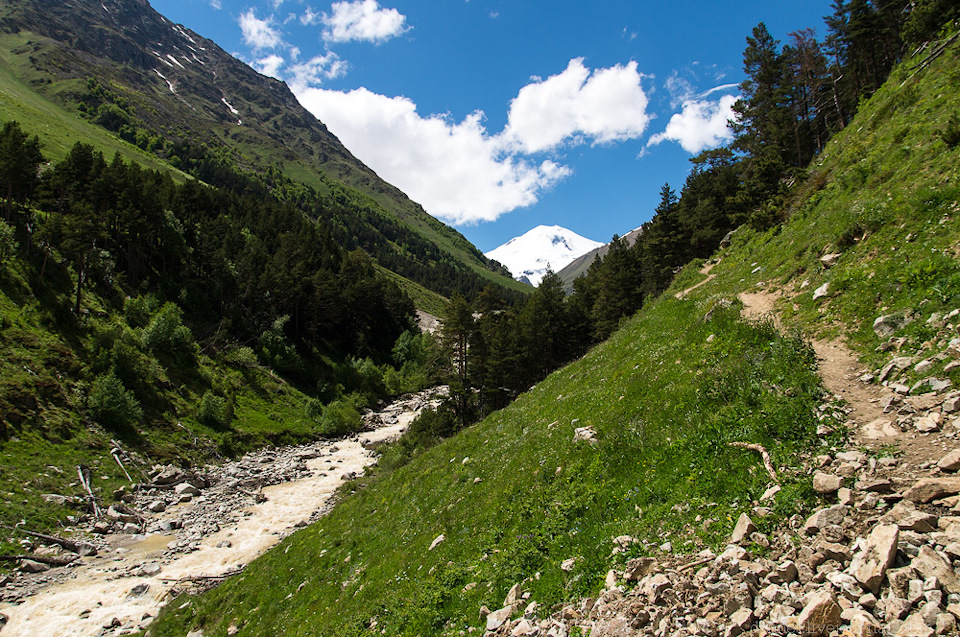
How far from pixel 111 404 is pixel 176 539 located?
669 inches

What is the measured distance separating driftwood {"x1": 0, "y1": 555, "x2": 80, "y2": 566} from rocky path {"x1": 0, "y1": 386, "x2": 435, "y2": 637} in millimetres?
573

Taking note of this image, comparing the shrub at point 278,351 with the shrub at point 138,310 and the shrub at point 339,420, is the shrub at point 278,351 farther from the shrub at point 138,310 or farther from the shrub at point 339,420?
the shrub at point 138,310

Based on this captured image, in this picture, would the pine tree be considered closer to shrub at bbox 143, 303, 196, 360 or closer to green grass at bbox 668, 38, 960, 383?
shrub at bbox 143, 303, 196, 360

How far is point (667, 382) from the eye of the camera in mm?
13695

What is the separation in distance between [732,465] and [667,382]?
227 inches

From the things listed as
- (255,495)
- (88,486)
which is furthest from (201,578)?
(88,486)

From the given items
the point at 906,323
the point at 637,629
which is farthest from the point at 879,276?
the point at 637,629

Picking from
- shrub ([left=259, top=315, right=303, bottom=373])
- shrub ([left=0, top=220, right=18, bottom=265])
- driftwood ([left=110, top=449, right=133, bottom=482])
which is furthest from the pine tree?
driftwood ([left=110, top=449, right=133, bottom=482])

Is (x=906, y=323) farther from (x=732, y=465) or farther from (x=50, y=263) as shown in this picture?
(x=50, y=263)

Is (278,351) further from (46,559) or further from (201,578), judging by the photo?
(201,578)

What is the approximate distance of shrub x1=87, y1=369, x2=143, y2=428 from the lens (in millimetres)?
35406

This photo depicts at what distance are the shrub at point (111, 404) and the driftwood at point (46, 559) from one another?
15720mm

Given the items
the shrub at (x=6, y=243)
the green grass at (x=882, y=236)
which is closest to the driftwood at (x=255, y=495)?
the shrub at (x=6, y=243)

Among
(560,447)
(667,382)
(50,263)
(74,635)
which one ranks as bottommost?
(74,635)
